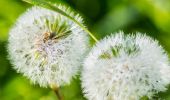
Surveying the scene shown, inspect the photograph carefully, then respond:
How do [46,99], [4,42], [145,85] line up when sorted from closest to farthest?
[145,85] < [46,99] < [4,42]

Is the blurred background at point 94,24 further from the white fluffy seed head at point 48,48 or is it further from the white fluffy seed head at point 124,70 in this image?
the white fluffy seed head at point 124,70

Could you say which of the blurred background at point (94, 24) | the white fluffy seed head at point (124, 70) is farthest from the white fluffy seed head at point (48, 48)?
the blurred background at point (94, 24)

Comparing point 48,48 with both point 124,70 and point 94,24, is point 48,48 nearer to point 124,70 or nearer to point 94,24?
point 124,70

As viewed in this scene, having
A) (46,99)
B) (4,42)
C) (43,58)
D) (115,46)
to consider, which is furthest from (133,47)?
(4,42)

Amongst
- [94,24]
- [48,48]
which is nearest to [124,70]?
[48,48]

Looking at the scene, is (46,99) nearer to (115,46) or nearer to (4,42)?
(4,42)

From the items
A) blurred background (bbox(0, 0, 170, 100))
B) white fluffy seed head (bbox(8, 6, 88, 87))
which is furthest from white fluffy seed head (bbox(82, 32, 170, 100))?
blurred background (bbox(0, 0, 170, 100))

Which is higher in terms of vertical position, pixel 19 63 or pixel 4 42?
pixel 4 42

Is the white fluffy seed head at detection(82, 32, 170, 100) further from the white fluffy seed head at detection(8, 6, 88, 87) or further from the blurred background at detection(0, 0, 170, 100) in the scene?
the blurred background at detection(0, 0, 170, 100)
